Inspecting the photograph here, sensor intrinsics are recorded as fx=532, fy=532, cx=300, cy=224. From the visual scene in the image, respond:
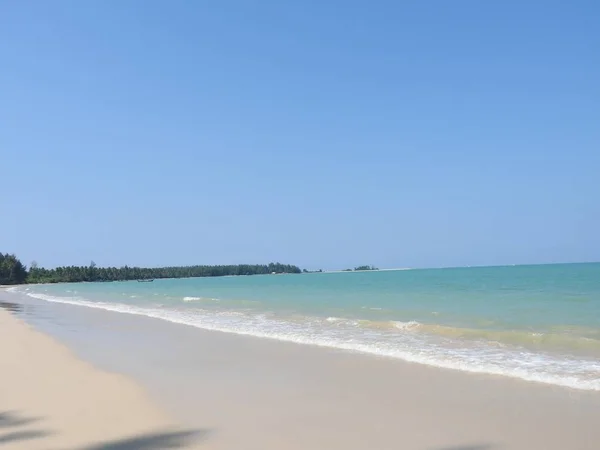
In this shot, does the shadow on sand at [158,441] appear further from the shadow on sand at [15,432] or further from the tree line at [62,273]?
the tree line at [62,273]

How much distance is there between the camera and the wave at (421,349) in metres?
9.48

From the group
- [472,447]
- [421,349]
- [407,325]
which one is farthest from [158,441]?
[407,325]

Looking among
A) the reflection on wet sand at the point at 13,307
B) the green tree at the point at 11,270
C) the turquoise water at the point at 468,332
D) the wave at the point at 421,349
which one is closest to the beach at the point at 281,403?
the wave at the point at 421,349

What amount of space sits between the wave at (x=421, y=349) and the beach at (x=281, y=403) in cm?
60

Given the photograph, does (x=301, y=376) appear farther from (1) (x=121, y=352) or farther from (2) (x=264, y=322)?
(2) (x=264, y=322)

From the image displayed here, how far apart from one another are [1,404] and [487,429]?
678 centimetres

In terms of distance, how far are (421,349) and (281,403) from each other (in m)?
5.88

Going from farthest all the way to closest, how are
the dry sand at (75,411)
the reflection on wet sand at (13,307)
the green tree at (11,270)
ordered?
the green tree at (11,270) < the reflection on wet sand at (13,307) < the dry sand at (75,411)

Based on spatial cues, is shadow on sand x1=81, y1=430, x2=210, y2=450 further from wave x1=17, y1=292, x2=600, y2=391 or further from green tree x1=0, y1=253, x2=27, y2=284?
green tree x1=0, y1=253, x2=27, y2=284

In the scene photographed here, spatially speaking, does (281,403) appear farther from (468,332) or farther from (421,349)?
(468,332)

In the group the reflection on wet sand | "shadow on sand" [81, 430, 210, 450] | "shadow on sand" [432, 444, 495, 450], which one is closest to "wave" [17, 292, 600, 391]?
"shadow on sand" [432, 444, 495, 450]

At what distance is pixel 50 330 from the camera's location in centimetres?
1908

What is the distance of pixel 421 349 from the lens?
41.3ft

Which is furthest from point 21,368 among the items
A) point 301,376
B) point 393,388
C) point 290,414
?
point 393,388
